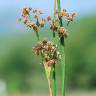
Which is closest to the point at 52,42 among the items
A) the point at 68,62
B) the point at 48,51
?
the point at 48,51

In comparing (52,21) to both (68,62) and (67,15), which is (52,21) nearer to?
(67,15)

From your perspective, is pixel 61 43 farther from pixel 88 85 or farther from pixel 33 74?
pixel 33 74

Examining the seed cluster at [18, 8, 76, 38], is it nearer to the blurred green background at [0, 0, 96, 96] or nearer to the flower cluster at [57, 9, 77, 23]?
the flower cluster at [57, 9, 77, 23]

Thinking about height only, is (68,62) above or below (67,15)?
below

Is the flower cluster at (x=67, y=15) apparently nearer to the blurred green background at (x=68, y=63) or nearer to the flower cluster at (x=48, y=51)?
the flower cluster at (x=48, y=51)

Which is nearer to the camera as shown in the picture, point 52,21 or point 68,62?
point 52,21

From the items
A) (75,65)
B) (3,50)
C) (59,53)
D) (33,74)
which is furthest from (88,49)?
(59,53)

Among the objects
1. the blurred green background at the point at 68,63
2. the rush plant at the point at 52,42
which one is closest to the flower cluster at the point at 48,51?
the rush plant at the point at 52,42
